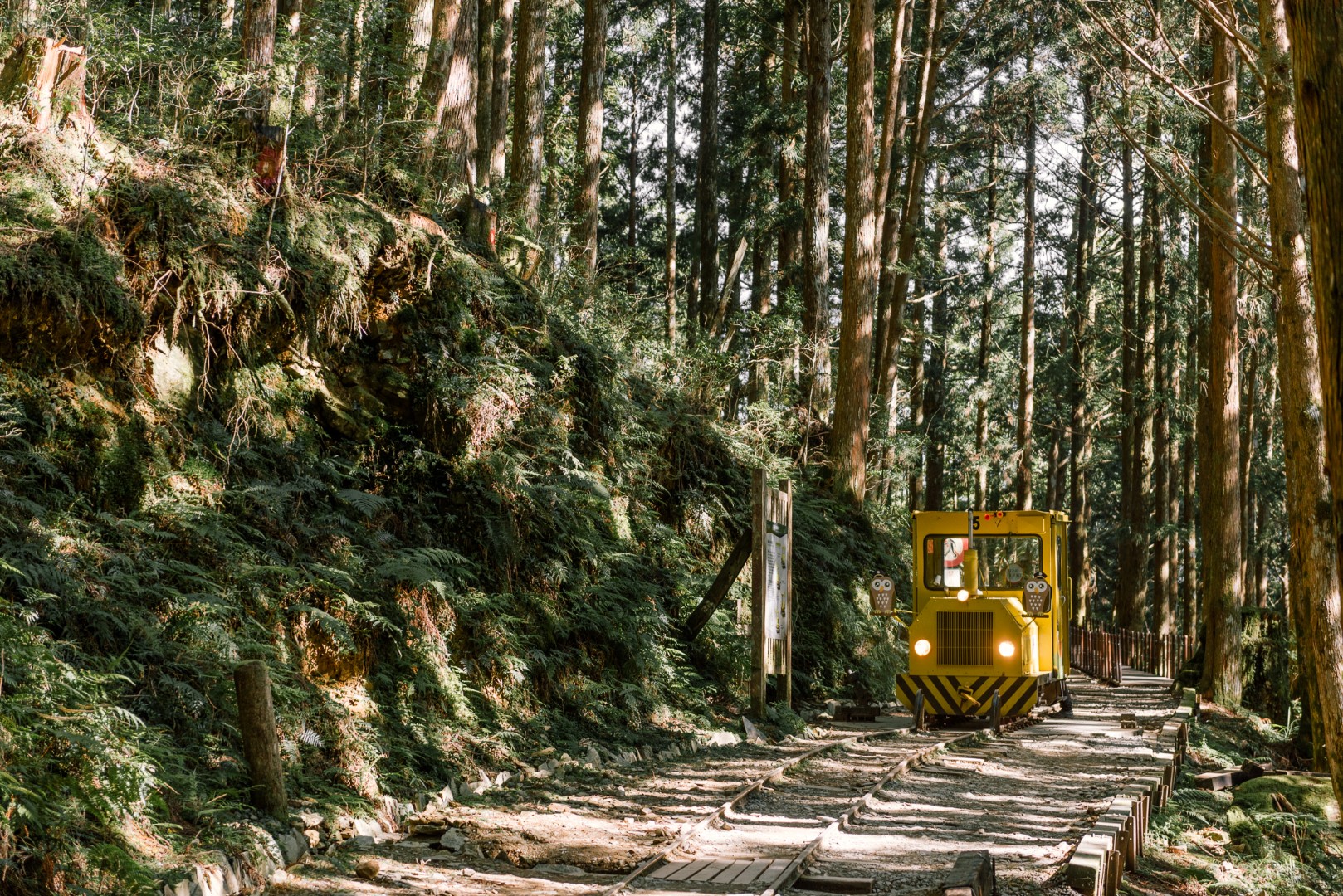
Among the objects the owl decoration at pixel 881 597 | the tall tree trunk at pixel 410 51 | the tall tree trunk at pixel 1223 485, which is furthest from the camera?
the tall tree trunk at pixel 1223 485

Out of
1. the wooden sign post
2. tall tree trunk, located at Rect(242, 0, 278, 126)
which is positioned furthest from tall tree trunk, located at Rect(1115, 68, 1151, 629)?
tall tree trunk, located at Rect(242, 0, 278, 126)

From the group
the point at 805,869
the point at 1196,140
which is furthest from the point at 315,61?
the point at 1196,140

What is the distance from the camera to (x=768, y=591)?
45.5 feet

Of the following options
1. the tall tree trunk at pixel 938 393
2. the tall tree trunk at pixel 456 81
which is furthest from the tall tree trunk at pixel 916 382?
the tall tree trunk at pixel 456 81

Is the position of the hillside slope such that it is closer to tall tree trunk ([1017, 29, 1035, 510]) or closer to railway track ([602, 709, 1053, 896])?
railway track ([602, 709, 1053, 896])

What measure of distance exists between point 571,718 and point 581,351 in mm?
5155

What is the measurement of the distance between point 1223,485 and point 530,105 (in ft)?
40.8

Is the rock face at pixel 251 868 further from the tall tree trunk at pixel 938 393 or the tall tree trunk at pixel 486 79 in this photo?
the tall tree trunk at pixel 938 393

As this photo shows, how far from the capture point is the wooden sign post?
1376 cm

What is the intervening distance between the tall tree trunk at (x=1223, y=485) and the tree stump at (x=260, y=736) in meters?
14.3

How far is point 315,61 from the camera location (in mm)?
12898

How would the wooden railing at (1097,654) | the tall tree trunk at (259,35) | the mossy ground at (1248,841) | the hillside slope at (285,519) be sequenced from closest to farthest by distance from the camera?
1. the hillside slope at (285,519)
2. the mossy ground at (1248,841)
3. the tall tree trunk at (259,35)
4. the wooden railing at (1097,654)

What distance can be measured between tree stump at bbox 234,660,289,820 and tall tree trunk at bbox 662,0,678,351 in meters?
19.9

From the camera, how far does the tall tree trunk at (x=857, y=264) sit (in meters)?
20.9
